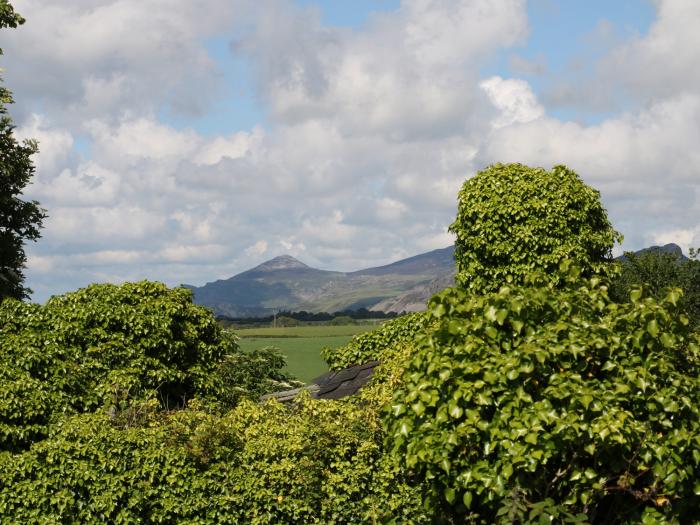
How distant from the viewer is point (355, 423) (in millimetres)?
15461

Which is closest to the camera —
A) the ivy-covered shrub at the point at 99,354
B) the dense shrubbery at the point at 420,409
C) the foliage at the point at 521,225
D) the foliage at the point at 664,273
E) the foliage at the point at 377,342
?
the dense shrubbery at the point at 420,409

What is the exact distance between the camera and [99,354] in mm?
18859

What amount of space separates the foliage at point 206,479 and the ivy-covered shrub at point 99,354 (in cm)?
213

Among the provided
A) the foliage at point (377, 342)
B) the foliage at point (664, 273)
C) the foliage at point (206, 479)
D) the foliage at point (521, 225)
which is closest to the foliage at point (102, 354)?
the foliage at point (206, 479)

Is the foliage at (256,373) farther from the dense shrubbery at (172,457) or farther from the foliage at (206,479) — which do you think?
the foliage at (206,479)

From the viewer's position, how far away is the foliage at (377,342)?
2188cm

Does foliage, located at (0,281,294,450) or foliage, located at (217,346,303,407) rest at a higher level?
foliage, located at (0,281,294,450)

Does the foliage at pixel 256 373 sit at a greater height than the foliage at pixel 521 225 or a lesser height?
lesser

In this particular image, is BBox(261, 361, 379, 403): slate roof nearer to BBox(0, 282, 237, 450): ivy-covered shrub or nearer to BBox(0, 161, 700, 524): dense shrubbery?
BBox(0, 161, 700, 524): dense shrubbery

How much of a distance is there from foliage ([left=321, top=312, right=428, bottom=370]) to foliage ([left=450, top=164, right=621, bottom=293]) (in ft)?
5.91

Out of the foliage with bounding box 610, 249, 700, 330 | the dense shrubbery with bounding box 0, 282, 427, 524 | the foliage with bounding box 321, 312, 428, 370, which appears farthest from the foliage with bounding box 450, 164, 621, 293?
the foliage with bounding box 610, 249, 700, 330

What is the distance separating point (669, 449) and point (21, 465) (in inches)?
434

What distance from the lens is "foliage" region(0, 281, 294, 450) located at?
56.5ft

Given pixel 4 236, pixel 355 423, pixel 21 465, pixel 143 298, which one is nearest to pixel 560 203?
pixel 355 423
